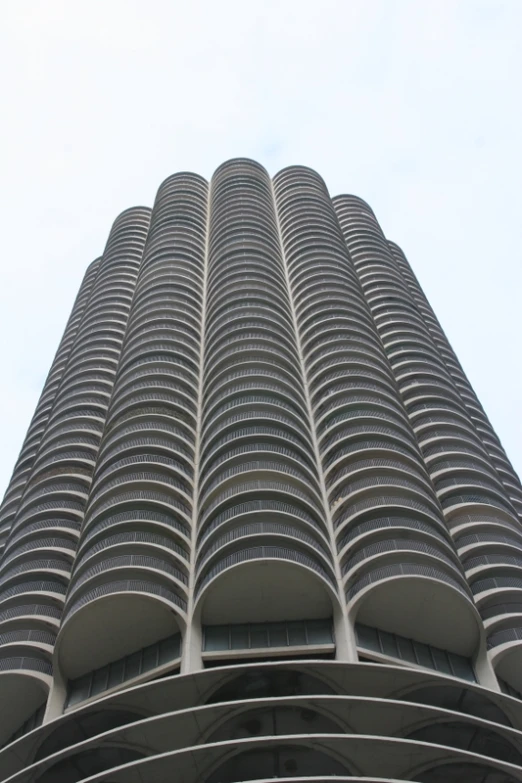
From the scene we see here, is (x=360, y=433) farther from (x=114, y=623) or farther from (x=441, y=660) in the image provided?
(x=114, y=623)

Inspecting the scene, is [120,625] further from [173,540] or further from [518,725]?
[518,725]

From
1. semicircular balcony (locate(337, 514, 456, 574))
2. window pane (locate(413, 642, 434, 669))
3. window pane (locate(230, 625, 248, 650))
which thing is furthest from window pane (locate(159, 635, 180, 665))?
window pane (locate(413, 642, 434, 669))

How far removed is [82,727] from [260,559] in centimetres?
826

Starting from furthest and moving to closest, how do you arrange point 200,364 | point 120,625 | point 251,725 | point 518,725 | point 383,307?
point 383,307, point 200,364, point 120,625, point 518,725, point 251,725

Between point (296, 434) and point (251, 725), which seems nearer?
point (251, 725)

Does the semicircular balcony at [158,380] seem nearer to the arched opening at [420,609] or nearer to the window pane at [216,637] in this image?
the window pane at [216,637]

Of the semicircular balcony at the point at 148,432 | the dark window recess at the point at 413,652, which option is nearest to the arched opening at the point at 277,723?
the dark window recess at the point at 413,652

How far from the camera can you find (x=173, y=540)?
33469 mm

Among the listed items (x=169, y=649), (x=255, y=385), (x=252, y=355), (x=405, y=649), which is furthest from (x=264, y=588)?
(x=252, y=355)

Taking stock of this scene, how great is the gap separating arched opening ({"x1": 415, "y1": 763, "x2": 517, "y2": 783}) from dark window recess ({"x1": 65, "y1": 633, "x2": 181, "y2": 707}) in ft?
34.0

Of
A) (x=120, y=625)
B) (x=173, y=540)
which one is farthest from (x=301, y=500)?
(x=120, y=625)

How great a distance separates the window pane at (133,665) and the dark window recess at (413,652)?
328 inches

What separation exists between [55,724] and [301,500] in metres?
13.1

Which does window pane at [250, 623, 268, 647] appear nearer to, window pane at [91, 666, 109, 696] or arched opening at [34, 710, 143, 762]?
arched opening at [34, 710, 143, 762]
